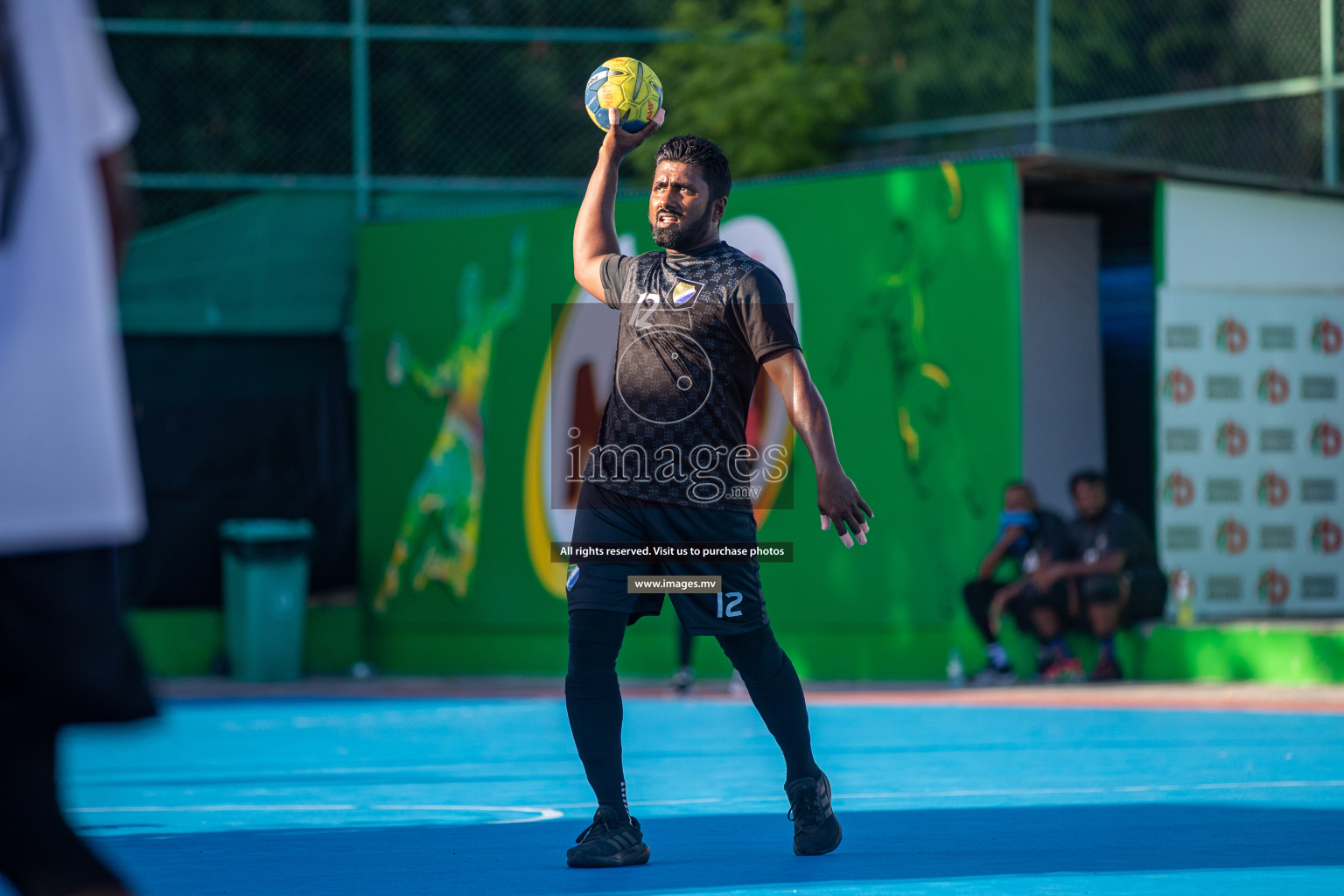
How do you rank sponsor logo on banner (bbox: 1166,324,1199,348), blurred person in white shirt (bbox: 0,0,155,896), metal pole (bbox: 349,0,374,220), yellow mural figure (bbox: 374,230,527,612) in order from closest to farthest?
1. blurred person in white shirt (bbox: 0,0,155,896)
2. sponsor logo on banner (bbox: 1166,324,1199,348)
3. yellow mural figure (bbox: 374,230,527,612)
4. metal pole (bbox: 349,0,374,220)

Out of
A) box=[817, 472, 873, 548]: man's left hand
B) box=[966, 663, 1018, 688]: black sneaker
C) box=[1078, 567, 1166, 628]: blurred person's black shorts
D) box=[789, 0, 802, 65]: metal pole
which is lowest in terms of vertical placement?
box=[966, 663, 1018, 688]: black sneaker

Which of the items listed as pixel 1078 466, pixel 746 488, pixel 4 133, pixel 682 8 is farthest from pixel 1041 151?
pixel 4 133

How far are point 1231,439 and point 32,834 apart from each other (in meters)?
13.6

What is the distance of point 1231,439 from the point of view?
49.3ft

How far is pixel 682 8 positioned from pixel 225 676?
26.7 ft

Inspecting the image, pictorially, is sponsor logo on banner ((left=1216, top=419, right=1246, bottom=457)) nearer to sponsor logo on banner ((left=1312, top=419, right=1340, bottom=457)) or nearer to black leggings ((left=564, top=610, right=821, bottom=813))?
sponsor logo on banner ((left=1312, top=419, right=1340, bottom=457))

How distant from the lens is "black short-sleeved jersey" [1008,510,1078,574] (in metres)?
13.5

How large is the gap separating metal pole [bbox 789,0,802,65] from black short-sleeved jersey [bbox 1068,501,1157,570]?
741cm

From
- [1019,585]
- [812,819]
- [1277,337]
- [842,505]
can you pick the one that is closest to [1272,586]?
[1277,337]

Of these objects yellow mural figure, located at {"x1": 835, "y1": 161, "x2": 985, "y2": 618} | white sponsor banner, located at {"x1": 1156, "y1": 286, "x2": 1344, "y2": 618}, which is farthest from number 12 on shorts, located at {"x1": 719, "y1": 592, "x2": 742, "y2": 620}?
white sponsor banner, located at {"x1": 1156, "y1": 286, "x2": 1344, "y2": 618}

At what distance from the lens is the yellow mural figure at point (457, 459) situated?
53.6ft

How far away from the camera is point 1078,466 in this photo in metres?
17.3

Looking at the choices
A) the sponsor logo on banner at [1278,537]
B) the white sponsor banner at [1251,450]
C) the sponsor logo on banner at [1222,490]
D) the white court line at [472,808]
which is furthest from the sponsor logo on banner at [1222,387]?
the white court line at [472,808]

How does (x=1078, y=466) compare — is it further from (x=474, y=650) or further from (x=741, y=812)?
(x=741, y=812)
